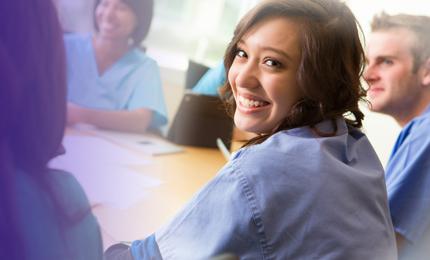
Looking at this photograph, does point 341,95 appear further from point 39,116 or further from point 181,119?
point 39,116

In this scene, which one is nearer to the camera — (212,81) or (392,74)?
(212,81)

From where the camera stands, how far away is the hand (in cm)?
27

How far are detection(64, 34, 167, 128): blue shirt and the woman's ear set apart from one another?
1.76 feet

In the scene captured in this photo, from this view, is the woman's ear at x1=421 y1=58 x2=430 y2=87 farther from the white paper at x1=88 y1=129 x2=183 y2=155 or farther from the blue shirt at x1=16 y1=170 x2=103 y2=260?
the blue shirt at x1=16 y1=170 x2=103 y2=260

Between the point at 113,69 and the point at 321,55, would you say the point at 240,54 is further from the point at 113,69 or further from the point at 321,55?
the point at 113,69

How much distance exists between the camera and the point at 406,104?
2.56 ft

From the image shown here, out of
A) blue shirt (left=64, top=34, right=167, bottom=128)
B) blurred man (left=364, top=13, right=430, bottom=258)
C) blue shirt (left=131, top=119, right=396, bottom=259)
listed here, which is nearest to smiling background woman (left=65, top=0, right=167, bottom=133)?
blue shirt (left=64, top=34, right=167, bottom=128)

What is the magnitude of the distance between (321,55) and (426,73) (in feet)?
1.21

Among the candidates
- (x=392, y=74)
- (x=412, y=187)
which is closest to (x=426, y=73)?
(x=392, y=74)

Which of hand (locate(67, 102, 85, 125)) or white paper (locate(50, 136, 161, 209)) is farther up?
hand (locate(67, 102, 85, 125))

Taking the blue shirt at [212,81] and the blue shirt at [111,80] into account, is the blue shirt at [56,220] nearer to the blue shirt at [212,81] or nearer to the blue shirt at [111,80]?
the blue shirt at [111,80]

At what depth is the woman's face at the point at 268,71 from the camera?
0.44 meters

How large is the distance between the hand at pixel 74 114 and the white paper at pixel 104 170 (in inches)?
0.5

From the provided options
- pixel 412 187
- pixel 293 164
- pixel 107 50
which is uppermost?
pixel 107 50
